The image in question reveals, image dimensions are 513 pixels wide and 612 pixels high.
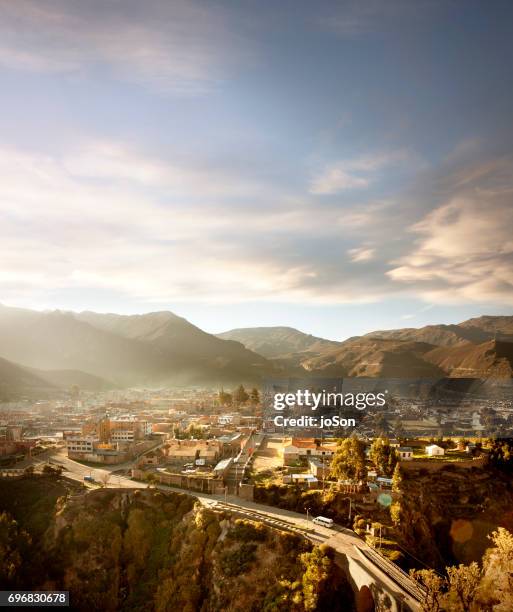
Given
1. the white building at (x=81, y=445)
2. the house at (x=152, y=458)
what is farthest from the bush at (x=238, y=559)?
the white building at (x=81, y=445)

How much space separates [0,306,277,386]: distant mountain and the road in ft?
269

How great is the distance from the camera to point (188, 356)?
455 ft

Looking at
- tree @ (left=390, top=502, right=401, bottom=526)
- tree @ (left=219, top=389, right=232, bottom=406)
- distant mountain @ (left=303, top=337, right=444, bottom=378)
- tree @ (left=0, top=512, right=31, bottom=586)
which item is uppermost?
distant mountain @ (left=303, top=337, right=444, bottom=378)

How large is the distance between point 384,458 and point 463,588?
48.3 feet

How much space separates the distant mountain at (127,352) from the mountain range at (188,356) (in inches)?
11.1

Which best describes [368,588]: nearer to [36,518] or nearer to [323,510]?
[323,510]

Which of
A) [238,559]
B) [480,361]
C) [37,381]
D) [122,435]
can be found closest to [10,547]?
[238,559]

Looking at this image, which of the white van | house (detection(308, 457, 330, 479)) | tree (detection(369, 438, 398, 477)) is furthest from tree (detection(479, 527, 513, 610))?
house (detection(308, 457, 330, 479))

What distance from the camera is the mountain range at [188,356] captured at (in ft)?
288

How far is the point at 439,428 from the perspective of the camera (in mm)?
48250

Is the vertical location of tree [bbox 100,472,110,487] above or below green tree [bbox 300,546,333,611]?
above

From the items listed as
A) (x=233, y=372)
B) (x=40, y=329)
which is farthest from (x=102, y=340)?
(x=233, y=372)

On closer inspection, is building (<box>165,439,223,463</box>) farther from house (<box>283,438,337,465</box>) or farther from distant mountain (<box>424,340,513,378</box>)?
distant mountain (<box>424,340,513,378</box>)

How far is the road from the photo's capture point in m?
16.7
